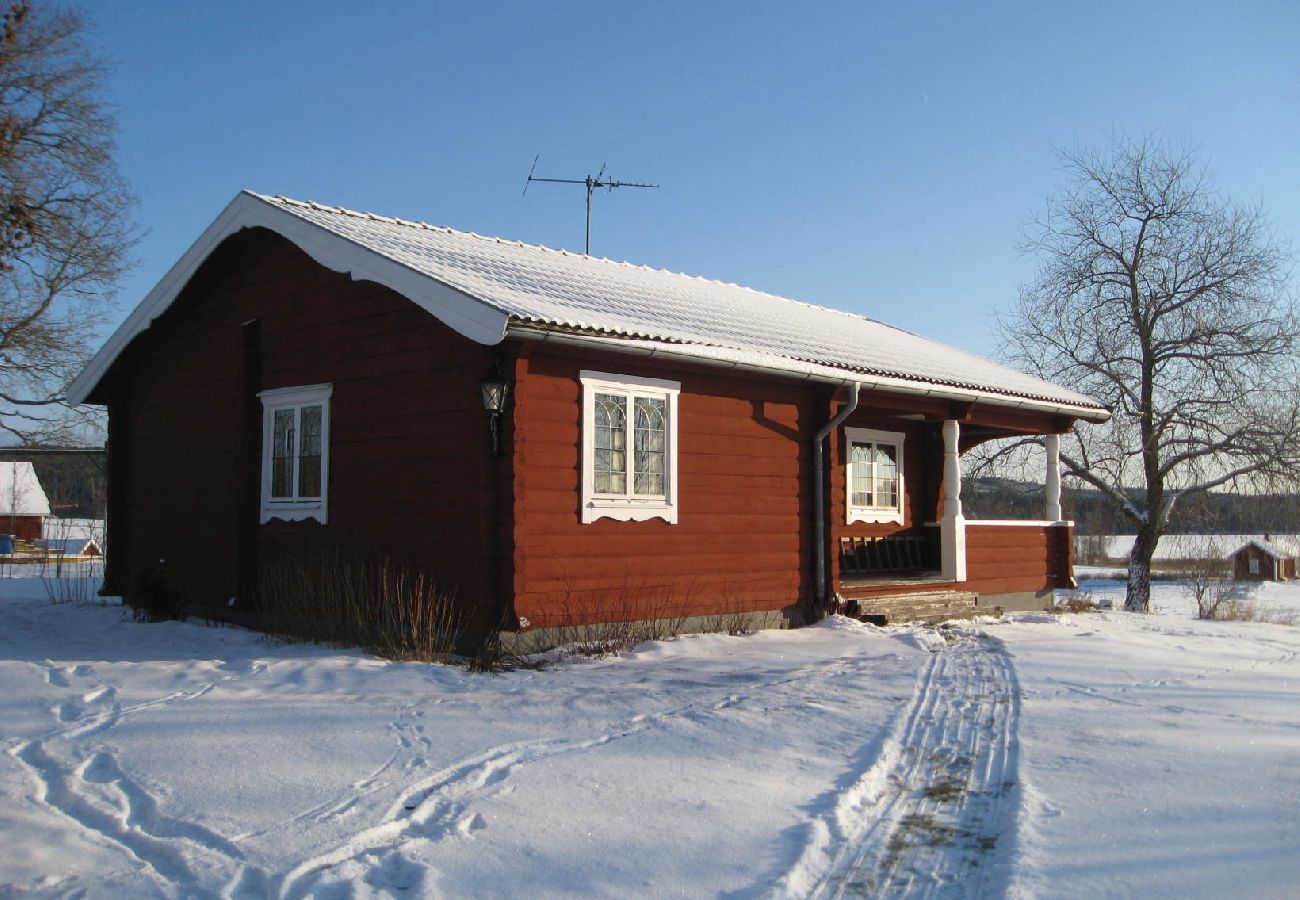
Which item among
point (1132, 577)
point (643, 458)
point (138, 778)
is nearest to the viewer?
point (138, 778)

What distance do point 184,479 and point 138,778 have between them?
8.18m

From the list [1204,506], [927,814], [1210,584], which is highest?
[1204,506]

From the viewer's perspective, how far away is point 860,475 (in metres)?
15.4

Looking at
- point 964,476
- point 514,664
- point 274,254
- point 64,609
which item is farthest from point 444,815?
point 964,476

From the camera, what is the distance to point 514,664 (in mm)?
8992

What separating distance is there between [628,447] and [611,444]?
0.60ft

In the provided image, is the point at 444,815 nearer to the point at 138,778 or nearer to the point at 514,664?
the point at 138,778

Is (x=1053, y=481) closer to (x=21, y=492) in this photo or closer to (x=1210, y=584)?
(x=1210, y=584)

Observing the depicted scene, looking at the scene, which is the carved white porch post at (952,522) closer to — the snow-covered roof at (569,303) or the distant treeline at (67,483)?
the snow-covered roof at (569,303)

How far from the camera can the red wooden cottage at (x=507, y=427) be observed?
9672 mm

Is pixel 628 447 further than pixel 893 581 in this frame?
No

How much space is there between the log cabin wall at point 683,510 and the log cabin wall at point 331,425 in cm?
43

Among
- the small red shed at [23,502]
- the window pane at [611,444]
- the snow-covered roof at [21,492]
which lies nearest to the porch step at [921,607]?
the window pane at [611,444]

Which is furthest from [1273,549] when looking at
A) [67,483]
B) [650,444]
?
[67,483]
